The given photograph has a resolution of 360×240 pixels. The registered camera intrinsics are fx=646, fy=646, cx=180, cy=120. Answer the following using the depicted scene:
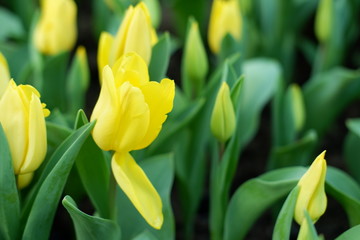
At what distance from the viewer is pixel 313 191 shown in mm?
797

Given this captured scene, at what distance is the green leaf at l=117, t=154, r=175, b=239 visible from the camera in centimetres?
99

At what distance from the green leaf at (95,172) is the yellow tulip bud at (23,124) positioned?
68 millimetres

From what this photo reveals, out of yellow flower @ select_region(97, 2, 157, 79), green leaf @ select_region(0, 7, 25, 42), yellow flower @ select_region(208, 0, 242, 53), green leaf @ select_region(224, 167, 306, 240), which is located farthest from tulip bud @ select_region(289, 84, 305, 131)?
green leaf @ select_region(0, 7, 25, 42)

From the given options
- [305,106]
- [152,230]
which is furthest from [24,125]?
[305,106]

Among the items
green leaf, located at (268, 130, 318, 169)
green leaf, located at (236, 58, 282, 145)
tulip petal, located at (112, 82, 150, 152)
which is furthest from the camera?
green leaf, located at (236, 58, 282, 145)

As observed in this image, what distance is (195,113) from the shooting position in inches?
43.8

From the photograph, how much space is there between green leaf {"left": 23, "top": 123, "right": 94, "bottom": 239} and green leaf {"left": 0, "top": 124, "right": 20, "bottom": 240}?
0.02 m

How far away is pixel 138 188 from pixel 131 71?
5.6 inches

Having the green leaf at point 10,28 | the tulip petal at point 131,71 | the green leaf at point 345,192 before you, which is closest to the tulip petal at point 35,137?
the tulip petal at point 131,71

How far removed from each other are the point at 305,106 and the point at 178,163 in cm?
39

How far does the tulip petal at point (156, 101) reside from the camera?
0.76 meters

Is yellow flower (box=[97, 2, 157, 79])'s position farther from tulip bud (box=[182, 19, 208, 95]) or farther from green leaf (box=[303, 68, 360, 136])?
green leaf (box=[303, 68, 360, 136])

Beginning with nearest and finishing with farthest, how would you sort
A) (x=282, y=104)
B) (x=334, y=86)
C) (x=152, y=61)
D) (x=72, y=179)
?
(x=152, y=61) → (x=72, y=179) → (x=282, y=104) → (x=334, y=86)

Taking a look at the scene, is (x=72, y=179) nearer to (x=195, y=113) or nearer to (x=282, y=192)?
(x=195, y=113)
